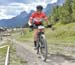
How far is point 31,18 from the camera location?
48.1 feet

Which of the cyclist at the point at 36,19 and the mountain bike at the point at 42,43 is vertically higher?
the cyclist at the point at 36,19

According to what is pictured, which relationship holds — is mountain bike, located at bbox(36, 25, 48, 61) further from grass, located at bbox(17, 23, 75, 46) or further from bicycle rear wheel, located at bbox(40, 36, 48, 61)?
grass, located at bbox(17, 23, 75, 46)

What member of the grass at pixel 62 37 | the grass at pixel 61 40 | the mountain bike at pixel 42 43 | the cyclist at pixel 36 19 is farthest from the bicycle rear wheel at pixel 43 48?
the grass at pixel 62 37

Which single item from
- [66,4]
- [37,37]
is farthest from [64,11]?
[37,37]

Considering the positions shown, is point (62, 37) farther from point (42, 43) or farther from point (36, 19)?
point (42, 43)

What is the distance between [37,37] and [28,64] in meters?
2.09

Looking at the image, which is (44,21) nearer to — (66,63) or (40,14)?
(40,14)

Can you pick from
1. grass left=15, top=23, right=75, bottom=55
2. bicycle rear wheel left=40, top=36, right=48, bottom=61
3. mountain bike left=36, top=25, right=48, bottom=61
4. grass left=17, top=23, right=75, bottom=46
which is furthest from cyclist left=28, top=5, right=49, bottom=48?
grass left=17, top=23, right=75, bottom=46

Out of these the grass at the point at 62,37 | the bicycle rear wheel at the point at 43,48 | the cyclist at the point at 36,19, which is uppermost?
the cyclist at the point at 36,19

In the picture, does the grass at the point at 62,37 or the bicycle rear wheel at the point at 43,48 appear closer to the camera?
the bicycle rear wheel at the point at 43,48

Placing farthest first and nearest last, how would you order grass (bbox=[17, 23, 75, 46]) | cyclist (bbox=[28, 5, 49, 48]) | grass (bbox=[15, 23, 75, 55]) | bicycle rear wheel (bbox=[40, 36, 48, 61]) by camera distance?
grass (bbox=[17, 23, 75, 46]) < grass (bbox=[15, 23, 75, 55]) < cyclist (bbox=[28, 5, 49, 48]) < bicycle rear wheel (bbox=[40, 36, 48, 61])

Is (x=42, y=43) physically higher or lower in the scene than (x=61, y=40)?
higher

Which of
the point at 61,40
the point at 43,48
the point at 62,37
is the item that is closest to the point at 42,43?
the point at 43,48

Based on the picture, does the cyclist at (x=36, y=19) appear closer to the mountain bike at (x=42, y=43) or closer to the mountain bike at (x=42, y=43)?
the mountain bike at (x=42, y=43)
